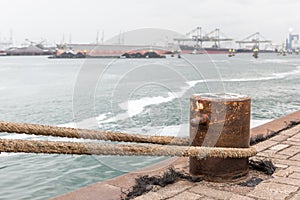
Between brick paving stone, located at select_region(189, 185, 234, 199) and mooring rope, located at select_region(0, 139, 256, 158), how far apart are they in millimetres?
286

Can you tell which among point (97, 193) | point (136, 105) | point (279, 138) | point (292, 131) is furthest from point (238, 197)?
point (136, 105)

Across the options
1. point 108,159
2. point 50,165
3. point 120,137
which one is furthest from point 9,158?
point 120,137

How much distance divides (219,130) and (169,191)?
72cm

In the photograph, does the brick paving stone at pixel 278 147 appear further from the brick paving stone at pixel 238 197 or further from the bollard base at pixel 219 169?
the brick paving stone at pixel 238 197

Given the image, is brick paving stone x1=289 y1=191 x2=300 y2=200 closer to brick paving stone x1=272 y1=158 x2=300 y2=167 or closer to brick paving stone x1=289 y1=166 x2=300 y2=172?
brick paving stone x1=289 y1=166 x2=300 y2=172

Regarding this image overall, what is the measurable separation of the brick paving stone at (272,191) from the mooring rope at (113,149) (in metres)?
0.34

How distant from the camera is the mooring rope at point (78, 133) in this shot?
2.32m

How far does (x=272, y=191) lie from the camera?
3.21 meters

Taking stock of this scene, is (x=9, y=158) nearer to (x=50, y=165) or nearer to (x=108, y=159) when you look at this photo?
(x=50, y=165)

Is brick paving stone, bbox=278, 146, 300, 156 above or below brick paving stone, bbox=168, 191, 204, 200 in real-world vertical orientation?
above

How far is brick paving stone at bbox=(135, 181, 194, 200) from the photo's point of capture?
123 inches

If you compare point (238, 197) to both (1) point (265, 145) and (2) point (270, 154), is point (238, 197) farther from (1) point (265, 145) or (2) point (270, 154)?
(1) point (265, 145)

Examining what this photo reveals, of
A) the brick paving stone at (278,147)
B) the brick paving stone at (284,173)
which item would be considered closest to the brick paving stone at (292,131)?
the brick paving stone at (278,147)

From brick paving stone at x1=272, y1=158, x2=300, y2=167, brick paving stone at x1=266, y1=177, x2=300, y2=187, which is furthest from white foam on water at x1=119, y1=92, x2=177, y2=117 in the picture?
brick paving stone at x1=266, y1=177, x2=300, y2=187
